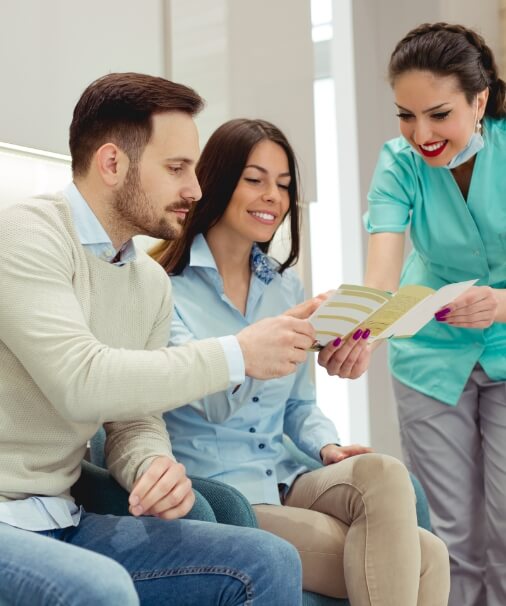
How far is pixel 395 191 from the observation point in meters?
2.41

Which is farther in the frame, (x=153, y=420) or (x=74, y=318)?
(x=153, y=420)

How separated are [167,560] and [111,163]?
2.23 feet

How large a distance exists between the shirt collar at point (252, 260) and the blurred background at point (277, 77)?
0.38 meters

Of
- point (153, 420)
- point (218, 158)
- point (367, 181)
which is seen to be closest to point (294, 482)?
point (153, 420)

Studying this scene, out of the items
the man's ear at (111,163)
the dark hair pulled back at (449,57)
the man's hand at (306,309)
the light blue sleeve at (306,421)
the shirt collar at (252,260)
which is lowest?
the light blue sleeve at (306,421)

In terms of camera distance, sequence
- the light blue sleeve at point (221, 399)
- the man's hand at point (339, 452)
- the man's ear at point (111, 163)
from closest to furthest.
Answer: the man's ear at point (111, 163) < the light blue sleeve at point (221, 399) < the man's hand at point (339, 452)

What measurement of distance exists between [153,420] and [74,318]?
0.33 m

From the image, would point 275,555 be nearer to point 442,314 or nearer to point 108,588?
point 108,588

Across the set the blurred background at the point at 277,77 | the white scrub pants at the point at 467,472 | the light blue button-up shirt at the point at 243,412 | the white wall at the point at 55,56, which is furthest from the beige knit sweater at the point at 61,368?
the white scrub pants at the point at 467,472

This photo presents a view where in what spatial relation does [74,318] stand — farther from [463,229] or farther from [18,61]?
[463,229]

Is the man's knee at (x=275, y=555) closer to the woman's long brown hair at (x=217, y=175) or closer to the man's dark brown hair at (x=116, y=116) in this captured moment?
the man's dark brown hair at (x=116, y=116)

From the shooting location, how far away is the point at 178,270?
208 cm

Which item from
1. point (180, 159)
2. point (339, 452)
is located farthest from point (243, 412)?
point (180, 159)

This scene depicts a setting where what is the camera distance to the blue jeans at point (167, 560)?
1.22m
